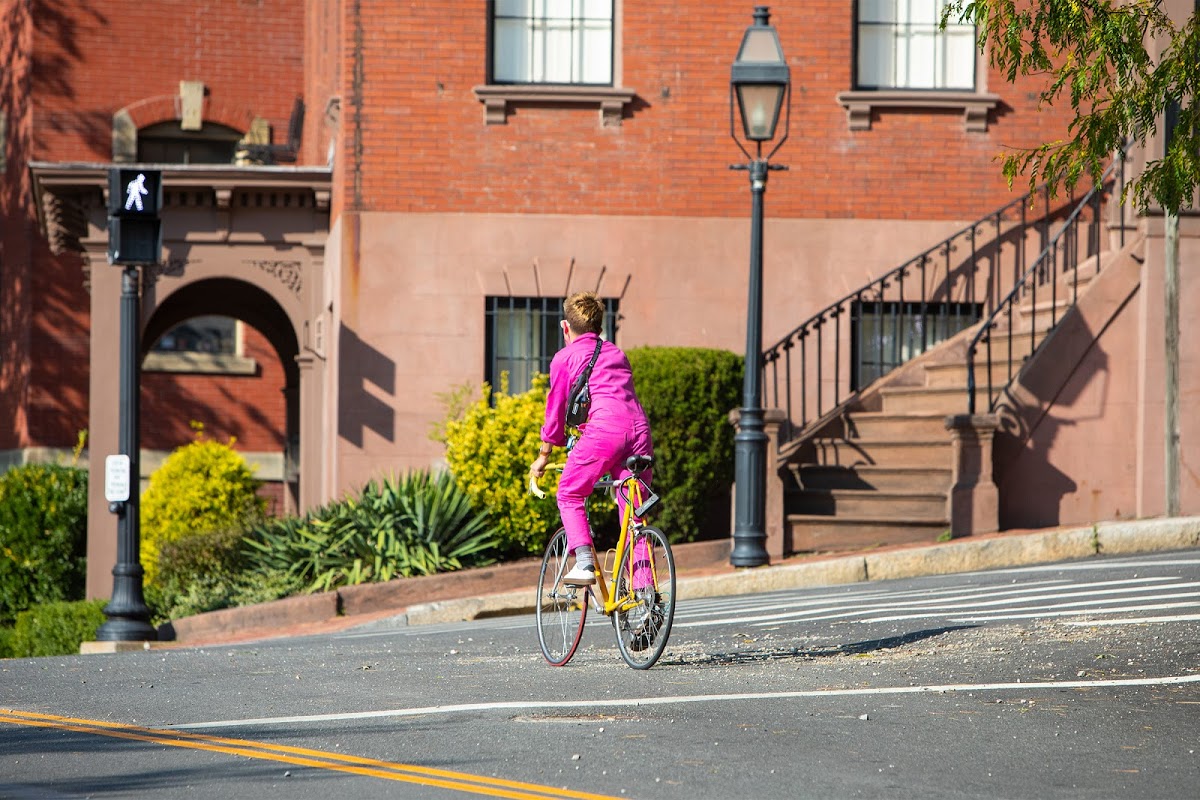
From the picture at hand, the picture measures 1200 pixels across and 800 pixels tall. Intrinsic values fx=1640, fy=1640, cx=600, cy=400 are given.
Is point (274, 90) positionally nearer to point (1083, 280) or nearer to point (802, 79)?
point (802, 79)

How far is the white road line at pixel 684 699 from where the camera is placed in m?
6.70

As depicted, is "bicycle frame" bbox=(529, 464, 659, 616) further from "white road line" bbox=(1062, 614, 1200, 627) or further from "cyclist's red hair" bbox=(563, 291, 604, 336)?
"white road line" bbox=(1062, 614, 1200, 627)

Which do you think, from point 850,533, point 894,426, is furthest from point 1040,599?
point 894,426

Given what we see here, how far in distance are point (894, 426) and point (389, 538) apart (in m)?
4.80

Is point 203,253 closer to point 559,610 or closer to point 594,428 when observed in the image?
point 559,610

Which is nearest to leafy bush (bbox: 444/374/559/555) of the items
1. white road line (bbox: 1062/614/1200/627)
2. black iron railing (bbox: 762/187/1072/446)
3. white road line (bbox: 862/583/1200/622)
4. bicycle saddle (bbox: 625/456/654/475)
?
black iron railing (bbox: 762/187/1072/446)

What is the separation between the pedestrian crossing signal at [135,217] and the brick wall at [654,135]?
2.96 meters

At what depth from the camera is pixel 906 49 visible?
1662cm

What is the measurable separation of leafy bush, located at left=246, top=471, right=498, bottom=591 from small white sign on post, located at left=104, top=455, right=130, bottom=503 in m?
1.95

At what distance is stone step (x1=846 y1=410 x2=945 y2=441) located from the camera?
49.2 feet

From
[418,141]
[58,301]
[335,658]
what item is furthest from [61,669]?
[58,301]

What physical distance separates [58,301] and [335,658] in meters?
17.0

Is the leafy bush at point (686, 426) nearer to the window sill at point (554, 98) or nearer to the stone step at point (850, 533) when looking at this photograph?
the stone step at point (850, 533)

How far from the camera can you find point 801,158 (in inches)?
646
